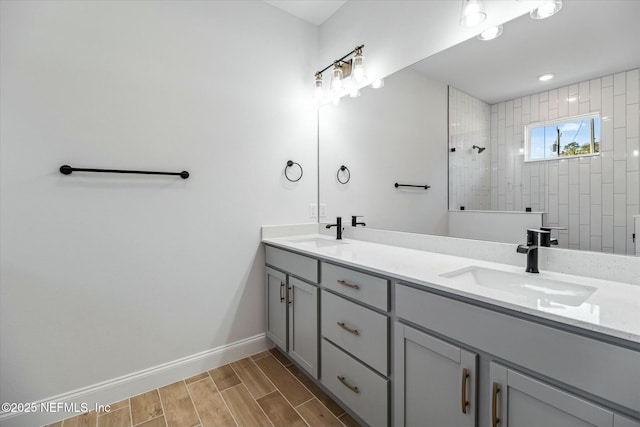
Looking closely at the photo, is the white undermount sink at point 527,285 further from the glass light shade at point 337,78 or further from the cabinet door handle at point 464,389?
the glass light shade at point 337,78

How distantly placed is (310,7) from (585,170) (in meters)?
2.13

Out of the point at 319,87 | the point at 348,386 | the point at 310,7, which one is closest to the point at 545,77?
the point at 319,87

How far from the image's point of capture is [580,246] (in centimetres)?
119

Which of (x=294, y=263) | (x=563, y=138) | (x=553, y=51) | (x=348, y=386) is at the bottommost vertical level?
(x=348, y=386)

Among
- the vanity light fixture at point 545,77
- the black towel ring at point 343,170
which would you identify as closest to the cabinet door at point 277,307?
the black towel ring at point 343,170

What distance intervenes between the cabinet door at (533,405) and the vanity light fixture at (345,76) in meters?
1.88

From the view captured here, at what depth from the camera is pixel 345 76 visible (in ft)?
7.30

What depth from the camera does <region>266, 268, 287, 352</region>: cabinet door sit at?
6.53 ft

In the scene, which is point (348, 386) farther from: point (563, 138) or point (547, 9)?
point (547, 9)

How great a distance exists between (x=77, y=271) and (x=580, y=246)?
2.41 meters

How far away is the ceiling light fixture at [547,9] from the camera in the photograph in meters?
1.20

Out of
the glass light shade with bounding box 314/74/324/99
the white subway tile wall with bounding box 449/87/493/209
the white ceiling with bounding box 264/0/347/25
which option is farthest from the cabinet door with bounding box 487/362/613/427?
the white ceiling with bounding box 264/0/347/25

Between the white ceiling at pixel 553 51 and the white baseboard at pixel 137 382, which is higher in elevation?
the white ceiling at pixel 553 51

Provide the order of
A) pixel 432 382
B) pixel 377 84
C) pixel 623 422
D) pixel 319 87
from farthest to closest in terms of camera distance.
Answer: pixel 319 87 → pixel 377 84 → pixel 432 382 → pixel 623 422
